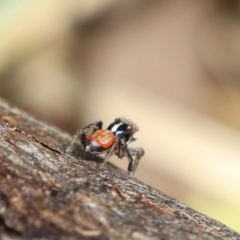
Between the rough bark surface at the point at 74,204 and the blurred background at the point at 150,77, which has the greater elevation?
the blurred background at the point at 150,77

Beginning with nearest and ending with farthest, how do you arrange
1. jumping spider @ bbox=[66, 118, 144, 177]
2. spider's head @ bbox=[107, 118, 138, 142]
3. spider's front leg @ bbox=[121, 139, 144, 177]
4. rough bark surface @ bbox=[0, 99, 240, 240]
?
rough bark surface @ bbox=[0, 99, 240, 240], jumping spider @ bbox=[66, 118, 144, 177], spider's front leg @ bbox=[121, 139, 144, 177], spider's head @ bbox=[107, 118, 138, 142]

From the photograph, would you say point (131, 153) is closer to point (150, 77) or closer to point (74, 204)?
point (74, 204)

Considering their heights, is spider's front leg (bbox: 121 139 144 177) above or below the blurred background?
below

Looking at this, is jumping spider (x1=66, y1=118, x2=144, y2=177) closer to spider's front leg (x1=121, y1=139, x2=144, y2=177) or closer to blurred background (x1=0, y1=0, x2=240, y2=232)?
spider's front leg (x1=121, y1=139, x2=144, y2=177)

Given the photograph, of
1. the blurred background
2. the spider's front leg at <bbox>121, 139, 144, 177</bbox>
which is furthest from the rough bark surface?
the blurred background

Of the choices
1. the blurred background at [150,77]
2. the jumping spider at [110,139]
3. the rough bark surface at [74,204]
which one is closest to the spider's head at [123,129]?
the jumping spider at [110,139]

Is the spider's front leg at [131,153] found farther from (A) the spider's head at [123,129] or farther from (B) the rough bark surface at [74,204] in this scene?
(B) the rough bark surface at [74,204]
